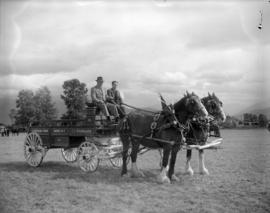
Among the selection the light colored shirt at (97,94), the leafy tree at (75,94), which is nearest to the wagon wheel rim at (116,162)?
the light colored shirt at (97,94)

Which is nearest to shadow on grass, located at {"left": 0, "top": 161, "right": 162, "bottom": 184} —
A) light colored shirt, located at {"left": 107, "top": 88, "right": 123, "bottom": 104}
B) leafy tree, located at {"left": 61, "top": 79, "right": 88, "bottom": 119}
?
light colored shirt, located at {"left": 107, "top": 88, "right": 123, "bottom": 104}

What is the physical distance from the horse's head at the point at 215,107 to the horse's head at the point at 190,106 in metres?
1.66

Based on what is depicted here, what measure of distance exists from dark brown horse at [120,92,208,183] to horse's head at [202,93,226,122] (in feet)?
5.46

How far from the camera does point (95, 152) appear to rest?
411 inches

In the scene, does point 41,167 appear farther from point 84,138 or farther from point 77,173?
point 77,173

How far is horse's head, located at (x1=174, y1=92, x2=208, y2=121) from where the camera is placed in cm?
900

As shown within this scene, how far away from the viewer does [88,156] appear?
10641mm

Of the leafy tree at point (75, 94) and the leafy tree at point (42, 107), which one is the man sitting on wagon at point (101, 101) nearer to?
the leafy tree at point (75, 94)

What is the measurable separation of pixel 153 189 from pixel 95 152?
9.50 ft

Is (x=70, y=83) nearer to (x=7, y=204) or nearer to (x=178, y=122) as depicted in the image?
(x=178, y=122)

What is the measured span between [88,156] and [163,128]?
9.26 feet

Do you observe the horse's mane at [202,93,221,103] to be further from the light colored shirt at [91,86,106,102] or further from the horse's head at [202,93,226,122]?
the light colored shirt at [91,86,106,102]

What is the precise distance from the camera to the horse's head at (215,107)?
1066 cm

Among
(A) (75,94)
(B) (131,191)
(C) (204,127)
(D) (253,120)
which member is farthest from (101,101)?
(A) (75,94)
